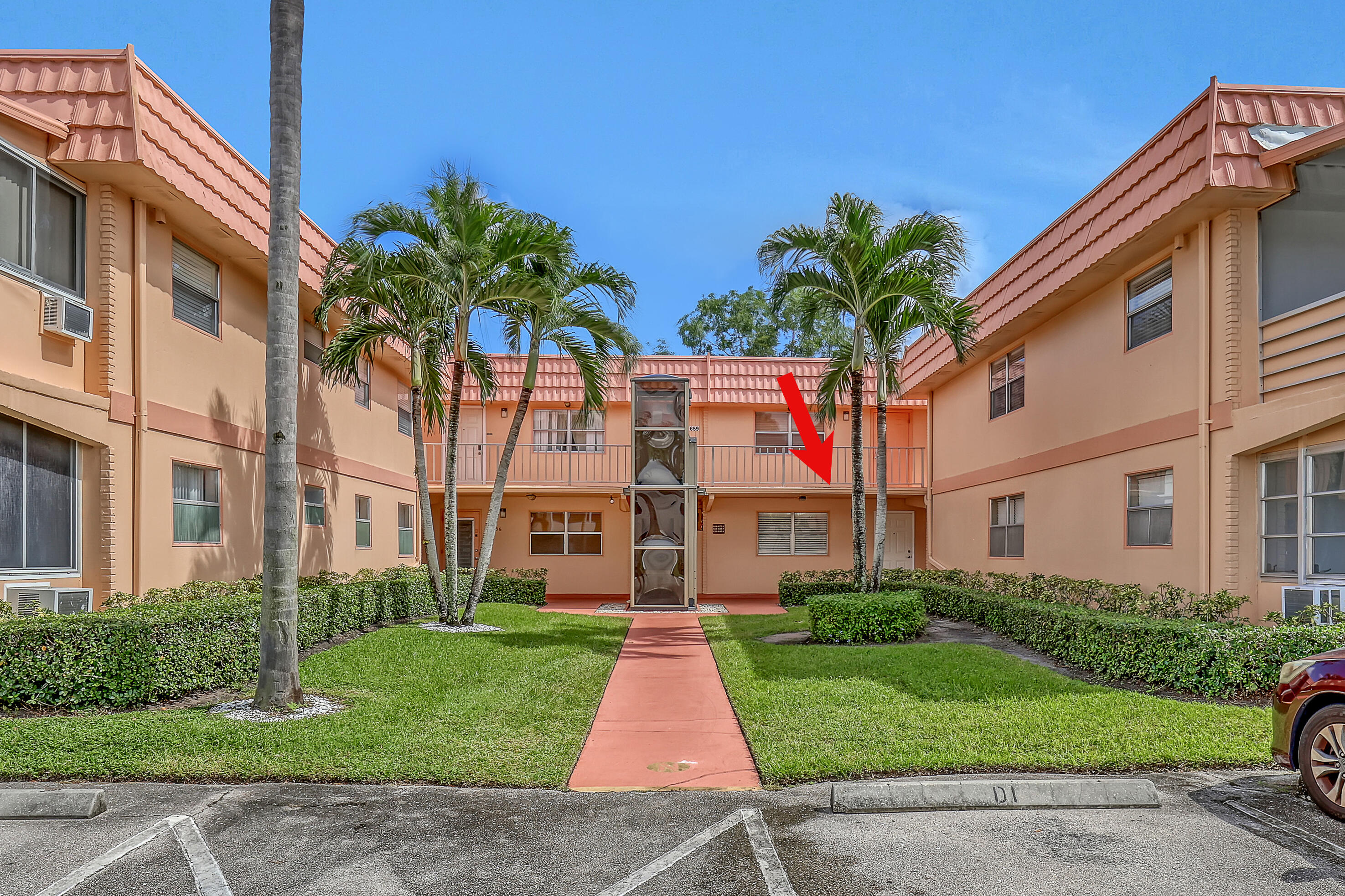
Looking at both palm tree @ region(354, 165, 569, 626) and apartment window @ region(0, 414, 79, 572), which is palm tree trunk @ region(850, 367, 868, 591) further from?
apartment window @ region(0, 414, 79, 572)

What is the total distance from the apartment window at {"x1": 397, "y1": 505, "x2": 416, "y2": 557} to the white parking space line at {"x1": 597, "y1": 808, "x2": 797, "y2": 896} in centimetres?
1570

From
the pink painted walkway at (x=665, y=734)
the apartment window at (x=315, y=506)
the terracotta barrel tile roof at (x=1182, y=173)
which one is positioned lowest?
the pink painted walkway at (x=665, y=734)

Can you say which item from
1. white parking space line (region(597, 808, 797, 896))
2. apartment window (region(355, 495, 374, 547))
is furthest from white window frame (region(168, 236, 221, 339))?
white parking space line (region(597, 808, 797, 896))

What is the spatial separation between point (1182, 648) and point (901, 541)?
53.2 feet

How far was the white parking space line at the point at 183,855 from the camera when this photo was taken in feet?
13.9

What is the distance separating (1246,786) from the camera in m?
5.70

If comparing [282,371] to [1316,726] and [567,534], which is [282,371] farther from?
[567,534]

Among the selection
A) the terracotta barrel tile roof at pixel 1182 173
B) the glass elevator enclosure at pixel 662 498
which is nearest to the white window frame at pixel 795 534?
the glass elevator enclosure at pixel 662 498

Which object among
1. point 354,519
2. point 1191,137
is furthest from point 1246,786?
point 354,519

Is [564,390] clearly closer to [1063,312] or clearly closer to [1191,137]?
[1063,312]

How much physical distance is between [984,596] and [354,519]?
10995mm

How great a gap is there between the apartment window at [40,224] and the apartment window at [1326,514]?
41.9 feet

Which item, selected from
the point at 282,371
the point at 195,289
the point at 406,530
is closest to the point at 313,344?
the point at 195,289

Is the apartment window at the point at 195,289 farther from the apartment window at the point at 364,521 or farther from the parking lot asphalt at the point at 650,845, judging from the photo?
the parking lot asphalt at the point at 650,845
